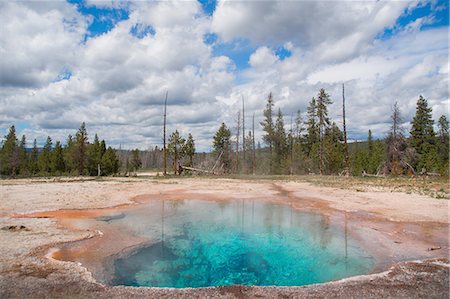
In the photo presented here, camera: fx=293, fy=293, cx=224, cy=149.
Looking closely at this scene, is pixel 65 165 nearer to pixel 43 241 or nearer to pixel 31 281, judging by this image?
pixel 43 241

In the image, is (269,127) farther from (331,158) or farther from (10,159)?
(10,159)

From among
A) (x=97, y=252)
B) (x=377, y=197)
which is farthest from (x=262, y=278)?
(x=377, y=197)

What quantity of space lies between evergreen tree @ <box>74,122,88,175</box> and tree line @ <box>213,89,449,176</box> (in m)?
22.3

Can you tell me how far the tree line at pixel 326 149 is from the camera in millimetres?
37219

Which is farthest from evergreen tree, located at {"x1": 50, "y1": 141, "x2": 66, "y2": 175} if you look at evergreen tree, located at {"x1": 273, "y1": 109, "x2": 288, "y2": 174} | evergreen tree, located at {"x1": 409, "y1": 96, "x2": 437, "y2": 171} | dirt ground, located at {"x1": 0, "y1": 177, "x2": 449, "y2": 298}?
evergreen tree, located at {"x1": 409, "y1": 96, "x2": 437, "y2": 171}

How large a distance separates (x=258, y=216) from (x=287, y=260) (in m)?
5.76

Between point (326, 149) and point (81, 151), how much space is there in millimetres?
39024

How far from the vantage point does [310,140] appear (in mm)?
54031

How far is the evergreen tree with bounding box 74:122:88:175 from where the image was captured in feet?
157

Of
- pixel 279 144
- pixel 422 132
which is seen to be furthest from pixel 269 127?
pixel 422 132

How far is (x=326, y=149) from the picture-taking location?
1718 inches

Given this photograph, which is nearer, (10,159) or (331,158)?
(331,158)

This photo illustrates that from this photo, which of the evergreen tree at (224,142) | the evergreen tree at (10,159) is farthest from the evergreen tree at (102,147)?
the evergreen tree at (224,142)

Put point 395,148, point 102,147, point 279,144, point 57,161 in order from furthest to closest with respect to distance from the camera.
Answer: point 102,147 < point 279,144 < point 57,161 < point 395,148
